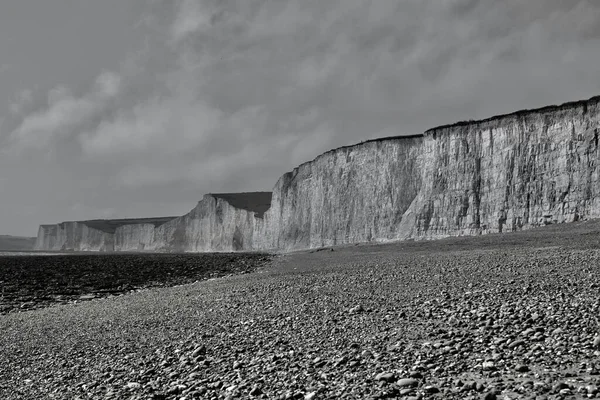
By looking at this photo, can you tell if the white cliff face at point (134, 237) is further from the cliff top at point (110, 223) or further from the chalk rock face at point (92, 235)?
the cliff top at point (110, 223)

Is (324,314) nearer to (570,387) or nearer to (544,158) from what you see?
(570,387)

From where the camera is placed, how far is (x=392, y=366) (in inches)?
240

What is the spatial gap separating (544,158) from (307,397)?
139 ft

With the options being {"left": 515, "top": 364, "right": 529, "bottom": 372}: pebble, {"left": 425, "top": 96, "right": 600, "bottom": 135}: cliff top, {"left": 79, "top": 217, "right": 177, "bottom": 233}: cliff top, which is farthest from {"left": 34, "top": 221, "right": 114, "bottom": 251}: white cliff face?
{"left": 515, "top": 364, "right": 529, "bottom": 372}: pebble

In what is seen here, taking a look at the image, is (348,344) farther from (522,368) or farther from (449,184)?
(449,184)

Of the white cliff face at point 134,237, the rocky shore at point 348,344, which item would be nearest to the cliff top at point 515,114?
the rocky shore at point 348,344

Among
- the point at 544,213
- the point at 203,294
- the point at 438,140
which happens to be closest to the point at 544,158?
the point at 544,213

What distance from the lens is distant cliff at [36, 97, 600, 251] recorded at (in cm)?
4047

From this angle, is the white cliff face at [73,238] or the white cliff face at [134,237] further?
the white cliff face at [73,238]

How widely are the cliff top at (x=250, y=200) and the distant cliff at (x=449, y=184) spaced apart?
1095cm

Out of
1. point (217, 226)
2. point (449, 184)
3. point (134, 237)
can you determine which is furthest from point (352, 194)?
point (134, 237)

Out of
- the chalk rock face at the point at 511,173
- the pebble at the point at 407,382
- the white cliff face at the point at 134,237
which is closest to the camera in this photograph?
the pebble at the point at 407,382

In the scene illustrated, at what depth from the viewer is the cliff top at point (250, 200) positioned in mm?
110188

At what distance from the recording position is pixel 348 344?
751 centimetres
